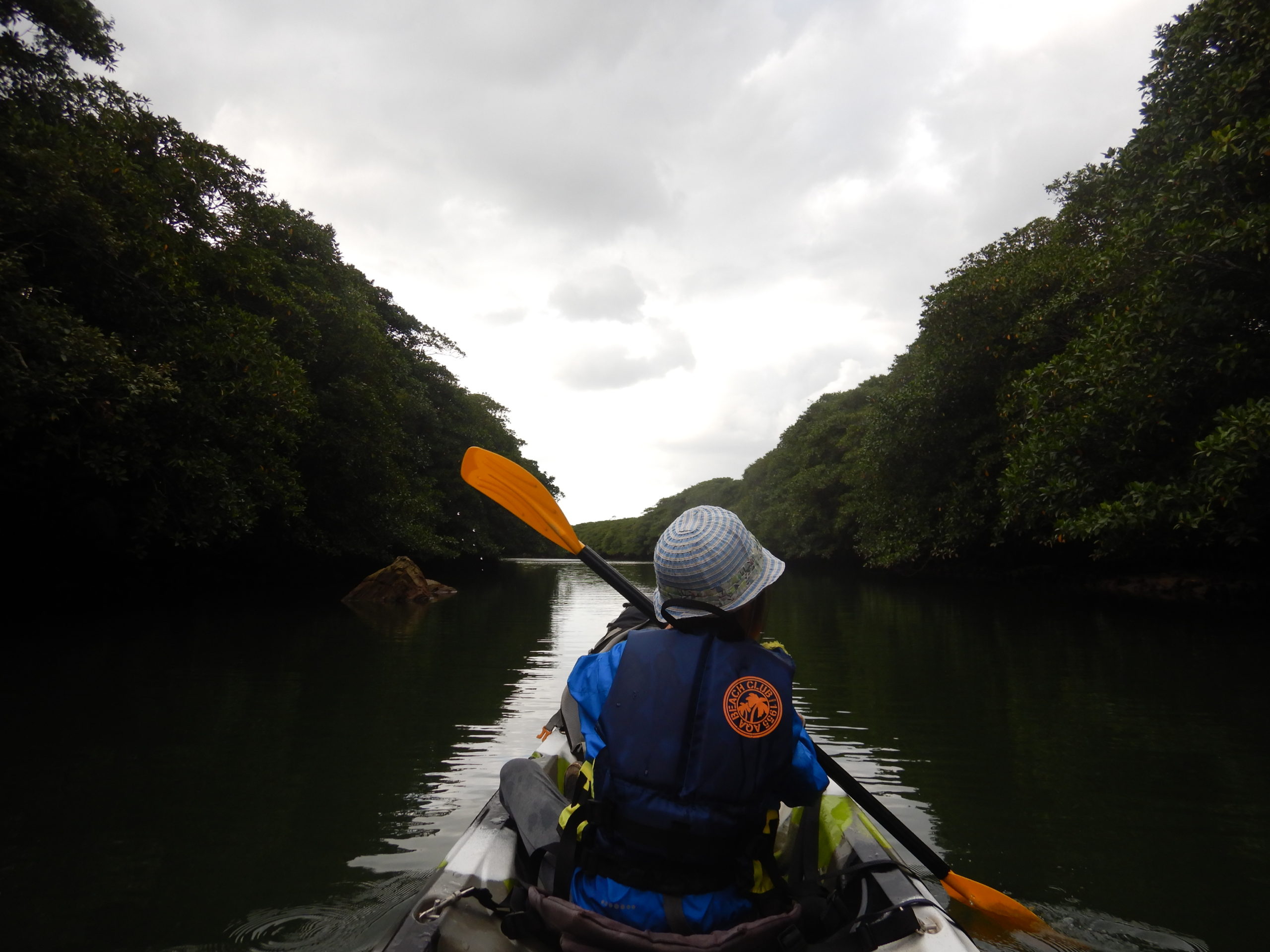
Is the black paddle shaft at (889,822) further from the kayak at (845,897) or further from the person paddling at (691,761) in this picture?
the person paddling at (691,761)

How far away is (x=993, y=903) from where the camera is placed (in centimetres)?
284

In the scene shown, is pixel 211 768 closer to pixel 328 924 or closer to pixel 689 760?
pixel 328 924

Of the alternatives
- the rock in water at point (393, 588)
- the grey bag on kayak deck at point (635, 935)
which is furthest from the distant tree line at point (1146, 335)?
the rock in water at point (393, 588)

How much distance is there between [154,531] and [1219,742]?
1086cm

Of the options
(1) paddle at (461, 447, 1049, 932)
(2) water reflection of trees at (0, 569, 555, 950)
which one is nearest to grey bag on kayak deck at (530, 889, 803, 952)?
(1) paddle at (461, 447, 1049, 932)

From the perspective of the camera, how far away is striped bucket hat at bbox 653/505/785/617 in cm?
196

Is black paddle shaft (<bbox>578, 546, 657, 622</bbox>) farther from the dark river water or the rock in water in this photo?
the rock in water

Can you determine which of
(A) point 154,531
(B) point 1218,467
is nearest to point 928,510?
(B) point 1218,467

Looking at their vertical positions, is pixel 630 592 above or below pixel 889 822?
above

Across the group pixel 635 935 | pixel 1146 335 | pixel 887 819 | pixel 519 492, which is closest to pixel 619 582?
pixel 519 492

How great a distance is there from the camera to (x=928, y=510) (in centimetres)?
1731

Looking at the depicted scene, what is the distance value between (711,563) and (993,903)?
1.97m

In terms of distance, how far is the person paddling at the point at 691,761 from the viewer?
1.83 metres

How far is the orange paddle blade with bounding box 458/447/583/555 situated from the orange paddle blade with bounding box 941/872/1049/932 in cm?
218
